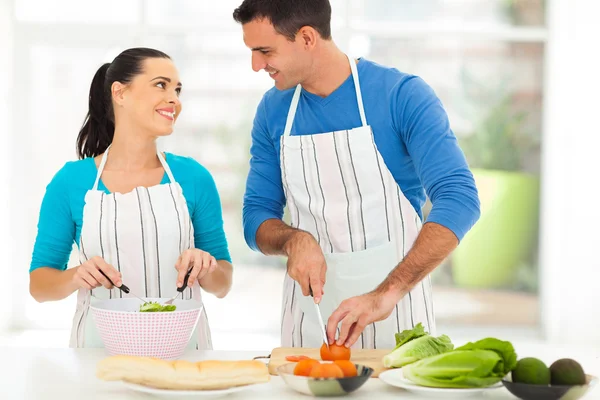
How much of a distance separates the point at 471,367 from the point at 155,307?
0.78 m

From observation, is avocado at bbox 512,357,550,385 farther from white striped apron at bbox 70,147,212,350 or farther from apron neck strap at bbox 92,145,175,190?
apron neck strap at bbox 92,145,175,190

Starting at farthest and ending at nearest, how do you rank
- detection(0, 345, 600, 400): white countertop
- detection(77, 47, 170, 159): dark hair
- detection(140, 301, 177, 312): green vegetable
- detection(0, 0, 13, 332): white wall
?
detection(0, 0, 13, 332): white wall
detection(77, 47, 170, 159): dark hair
detection(140, 301, 177, 312): green vegetable
detection(0, 345, 600, 400): white countertop

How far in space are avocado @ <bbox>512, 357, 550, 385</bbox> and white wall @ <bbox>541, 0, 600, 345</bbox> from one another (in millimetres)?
3772

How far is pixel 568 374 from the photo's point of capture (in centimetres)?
134

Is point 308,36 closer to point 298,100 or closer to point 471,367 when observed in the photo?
point 298,100

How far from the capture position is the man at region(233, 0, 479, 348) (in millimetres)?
2178

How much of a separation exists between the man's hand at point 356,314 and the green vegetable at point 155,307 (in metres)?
0.41

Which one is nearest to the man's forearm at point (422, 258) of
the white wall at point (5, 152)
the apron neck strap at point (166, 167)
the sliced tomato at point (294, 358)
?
the sliced tomato at point (294, 358)

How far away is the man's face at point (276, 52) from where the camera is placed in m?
2.18

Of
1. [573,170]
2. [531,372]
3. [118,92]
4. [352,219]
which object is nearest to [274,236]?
[352,219]

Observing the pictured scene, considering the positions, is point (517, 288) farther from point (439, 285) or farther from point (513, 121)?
point (513, 121)

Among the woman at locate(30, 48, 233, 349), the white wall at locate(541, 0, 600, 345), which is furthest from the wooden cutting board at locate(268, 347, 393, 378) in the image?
the white wall at locate(541, 0, 600, 345)

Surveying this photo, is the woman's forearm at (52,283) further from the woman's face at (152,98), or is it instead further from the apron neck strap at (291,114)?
the apron neck strap at (291,114)

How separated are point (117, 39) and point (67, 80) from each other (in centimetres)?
46
